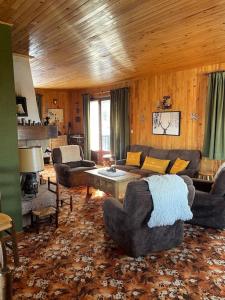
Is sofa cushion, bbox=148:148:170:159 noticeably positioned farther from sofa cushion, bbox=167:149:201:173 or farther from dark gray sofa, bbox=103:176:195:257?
dark gray sofa, bbox=103:176:195:257

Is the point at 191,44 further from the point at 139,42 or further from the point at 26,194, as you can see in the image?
the point at 26,194

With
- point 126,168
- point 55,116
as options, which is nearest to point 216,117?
point 126,168

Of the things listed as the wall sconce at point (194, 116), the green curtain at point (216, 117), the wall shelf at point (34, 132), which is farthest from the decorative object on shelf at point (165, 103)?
the wall shelf at point (34, 132)

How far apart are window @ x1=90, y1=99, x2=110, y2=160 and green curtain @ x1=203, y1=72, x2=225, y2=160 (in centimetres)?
372

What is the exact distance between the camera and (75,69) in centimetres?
517

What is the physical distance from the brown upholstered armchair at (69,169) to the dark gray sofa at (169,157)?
0.88 metres

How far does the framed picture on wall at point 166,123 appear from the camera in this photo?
5613mm

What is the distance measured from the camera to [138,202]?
252 cm

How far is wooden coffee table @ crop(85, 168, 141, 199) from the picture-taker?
4.30m

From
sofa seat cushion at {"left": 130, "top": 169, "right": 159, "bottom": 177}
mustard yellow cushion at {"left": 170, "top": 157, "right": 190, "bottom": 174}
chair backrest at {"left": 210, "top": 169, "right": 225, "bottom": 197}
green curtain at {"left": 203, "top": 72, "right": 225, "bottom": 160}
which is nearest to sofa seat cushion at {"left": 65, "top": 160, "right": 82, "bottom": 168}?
sofa seat cushion at {"left": 130, "top": 169, "right": 159, "bottom": 177}

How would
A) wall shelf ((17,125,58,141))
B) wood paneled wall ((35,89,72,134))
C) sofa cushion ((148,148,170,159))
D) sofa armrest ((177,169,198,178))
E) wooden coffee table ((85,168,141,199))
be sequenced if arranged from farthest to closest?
wood paneled wall ((35,89,72,134)) → sofa cushion ((148,148,170,159)) → sofa armrest ((177,169,198,178)) → wooden coffee table ((85,168,141,199)) → wall shelf ((17,125,58,141))

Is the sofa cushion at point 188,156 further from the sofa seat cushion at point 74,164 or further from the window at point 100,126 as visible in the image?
the window at point 100,126

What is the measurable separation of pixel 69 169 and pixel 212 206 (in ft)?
10.7

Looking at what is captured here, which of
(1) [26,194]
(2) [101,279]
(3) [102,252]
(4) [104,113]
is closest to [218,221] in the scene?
(3) [102,252]
